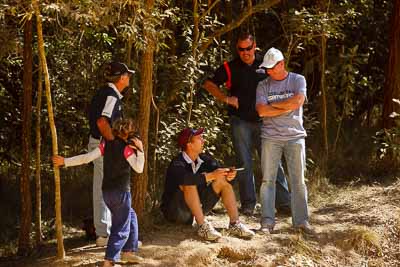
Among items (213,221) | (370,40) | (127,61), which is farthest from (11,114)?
(370,40)

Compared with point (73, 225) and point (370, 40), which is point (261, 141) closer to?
point (73, 225)

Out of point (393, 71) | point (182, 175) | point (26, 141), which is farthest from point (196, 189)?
point (393, 71)

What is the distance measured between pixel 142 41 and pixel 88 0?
0.82m

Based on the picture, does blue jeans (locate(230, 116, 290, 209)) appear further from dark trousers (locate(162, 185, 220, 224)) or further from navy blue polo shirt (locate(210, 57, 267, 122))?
dark trousers (locate(162, 185, 220, 224))

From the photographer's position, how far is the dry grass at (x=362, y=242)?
731 cm

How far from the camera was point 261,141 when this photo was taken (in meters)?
7.51

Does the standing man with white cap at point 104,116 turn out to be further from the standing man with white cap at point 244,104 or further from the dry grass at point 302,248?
the dry grass at point 302,248

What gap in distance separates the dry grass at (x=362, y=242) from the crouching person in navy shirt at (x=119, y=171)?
2.29 m

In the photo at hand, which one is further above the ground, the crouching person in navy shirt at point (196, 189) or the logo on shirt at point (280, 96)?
the logo on shirt at point (280, 96)

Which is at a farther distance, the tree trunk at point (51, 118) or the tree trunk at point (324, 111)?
the tree trunk at point (324, 111)

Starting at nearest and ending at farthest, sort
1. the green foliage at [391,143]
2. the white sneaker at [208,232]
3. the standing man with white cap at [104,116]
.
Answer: the standing man with white cap at [104,116] < the white sneaker at [208,232] < the green foliage at [391,143]

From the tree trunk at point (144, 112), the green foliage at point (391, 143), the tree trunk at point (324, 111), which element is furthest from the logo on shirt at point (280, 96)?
the tree trunk at point (324, 111)

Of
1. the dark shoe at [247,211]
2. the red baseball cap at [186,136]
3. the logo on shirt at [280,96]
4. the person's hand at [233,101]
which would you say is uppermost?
the logo on shirt at [280,96]

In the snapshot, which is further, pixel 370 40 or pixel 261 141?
pixel 370 40
